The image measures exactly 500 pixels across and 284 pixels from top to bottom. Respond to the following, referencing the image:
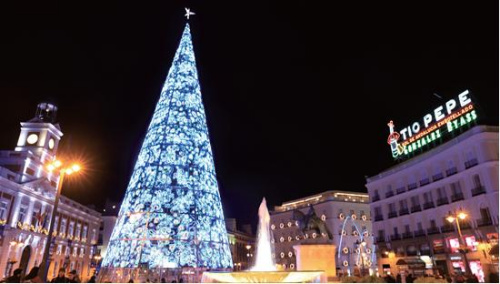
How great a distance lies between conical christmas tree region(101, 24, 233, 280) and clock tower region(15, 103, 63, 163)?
31.1 m

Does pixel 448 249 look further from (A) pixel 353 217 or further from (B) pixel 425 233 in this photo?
(A) pixel 353 217

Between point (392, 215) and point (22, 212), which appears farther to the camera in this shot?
point (392, 215)

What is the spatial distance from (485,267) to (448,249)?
180 inches

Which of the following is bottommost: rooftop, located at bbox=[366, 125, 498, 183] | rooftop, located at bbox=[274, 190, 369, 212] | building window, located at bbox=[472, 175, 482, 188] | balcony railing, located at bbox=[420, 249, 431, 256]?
balcony railing, located at bbox=[420, 249, 431, 256]

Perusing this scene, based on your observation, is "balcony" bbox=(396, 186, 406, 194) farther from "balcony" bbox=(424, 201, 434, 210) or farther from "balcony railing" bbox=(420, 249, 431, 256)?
"balcony railing" bbox=(420, 249, 431, 256)

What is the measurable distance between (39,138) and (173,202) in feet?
117

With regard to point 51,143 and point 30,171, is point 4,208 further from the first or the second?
point 51,143

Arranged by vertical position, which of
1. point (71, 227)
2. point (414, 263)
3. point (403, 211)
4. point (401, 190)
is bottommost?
point (414, 263)

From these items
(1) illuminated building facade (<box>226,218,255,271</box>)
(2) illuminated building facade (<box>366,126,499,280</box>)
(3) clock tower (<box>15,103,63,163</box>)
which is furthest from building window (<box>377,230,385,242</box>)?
(1) illuminated building facade (<box>226,218,255,271</box>)

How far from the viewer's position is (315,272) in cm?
972

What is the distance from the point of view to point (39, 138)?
44594mm

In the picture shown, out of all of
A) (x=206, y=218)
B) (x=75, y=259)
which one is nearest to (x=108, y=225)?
(x=75, y=259)

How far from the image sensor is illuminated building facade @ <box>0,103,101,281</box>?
33.9 metres

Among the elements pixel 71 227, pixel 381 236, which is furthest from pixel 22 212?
pixel 381 236
